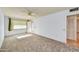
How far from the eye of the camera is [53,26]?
338cm

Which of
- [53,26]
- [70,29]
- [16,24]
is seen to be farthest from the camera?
[70,29]

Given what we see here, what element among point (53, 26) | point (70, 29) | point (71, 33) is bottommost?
point (71, 33)

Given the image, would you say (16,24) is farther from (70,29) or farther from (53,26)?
(70,29)

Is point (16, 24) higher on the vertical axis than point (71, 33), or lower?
higher

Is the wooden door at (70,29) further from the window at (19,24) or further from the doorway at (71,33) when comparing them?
the window at (19,24)

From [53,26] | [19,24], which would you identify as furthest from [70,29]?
[19,24]

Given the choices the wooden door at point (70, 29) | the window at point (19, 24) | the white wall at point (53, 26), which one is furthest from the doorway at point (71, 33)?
the window at point (19, 24)

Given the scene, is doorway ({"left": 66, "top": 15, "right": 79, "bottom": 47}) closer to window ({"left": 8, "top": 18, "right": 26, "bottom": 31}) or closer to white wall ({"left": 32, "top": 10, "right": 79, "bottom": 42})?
white wall ({"left": 32, "top": 10, "right": 79, "bottom": 42})

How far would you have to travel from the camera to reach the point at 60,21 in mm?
3674

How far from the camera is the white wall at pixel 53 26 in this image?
136 inches

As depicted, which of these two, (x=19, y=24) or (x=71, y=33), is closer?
(x=19, y=24)
